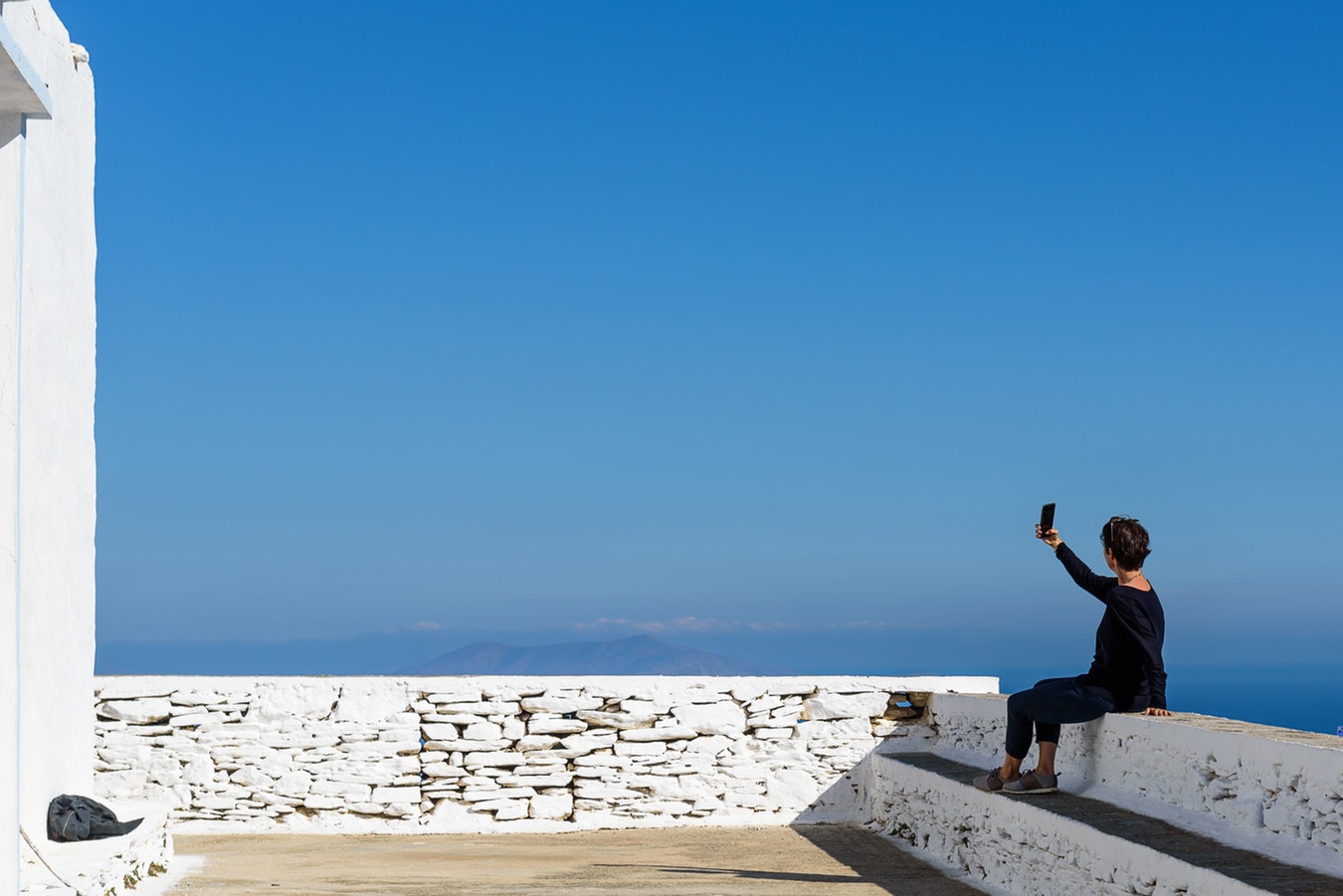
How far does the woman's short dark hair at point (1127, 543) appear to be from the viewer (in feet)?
21.9

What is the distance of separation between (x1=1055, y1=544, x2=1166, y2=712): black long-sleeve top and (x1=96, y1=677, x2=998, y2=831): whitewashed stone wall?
3293 millimetres

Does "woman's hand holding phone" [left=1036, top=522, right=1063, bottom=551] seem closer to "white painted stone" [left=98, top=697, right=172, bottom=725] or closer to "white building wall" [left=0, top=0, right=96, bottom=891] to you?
"white building wall" [left=0, top=0, right=96, bottom=891]

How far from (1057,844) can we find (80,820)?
4.79 m

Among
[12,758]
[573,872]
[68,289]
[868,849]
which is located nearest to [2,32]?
[12,758]

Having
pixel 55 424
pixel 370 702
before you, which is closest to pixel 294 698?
pixel 370 702

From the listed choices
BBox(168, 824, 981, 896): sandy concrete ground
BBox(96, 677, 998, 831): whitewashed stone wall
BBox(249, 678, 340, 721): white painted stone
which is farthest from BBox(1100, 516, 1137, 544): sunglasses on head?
BBox(249, 678, 340, 721): white painted stone

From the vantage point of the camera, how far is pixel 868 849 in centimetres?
870

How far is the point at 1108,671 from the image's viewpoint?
22.5 ft

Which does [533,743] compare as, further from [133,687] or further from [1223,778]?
[1223,778]

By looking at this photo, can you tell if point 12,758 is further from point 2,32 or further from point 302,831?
point 302,831

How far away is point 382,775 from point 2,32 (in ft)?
19.7

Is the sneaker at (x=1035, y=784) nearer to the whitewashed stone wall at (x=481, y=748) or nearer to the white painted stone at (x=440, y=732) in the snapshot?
the whitewashed stone wall at (x=481, y=748)

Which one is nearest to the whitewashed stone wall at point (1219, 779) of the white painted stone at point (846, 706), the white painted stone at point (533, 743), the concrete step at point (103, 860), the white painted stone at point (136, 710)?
the white painted stone at point (846, 706)

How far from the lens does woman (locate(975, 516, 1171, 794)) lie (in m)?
6.65
